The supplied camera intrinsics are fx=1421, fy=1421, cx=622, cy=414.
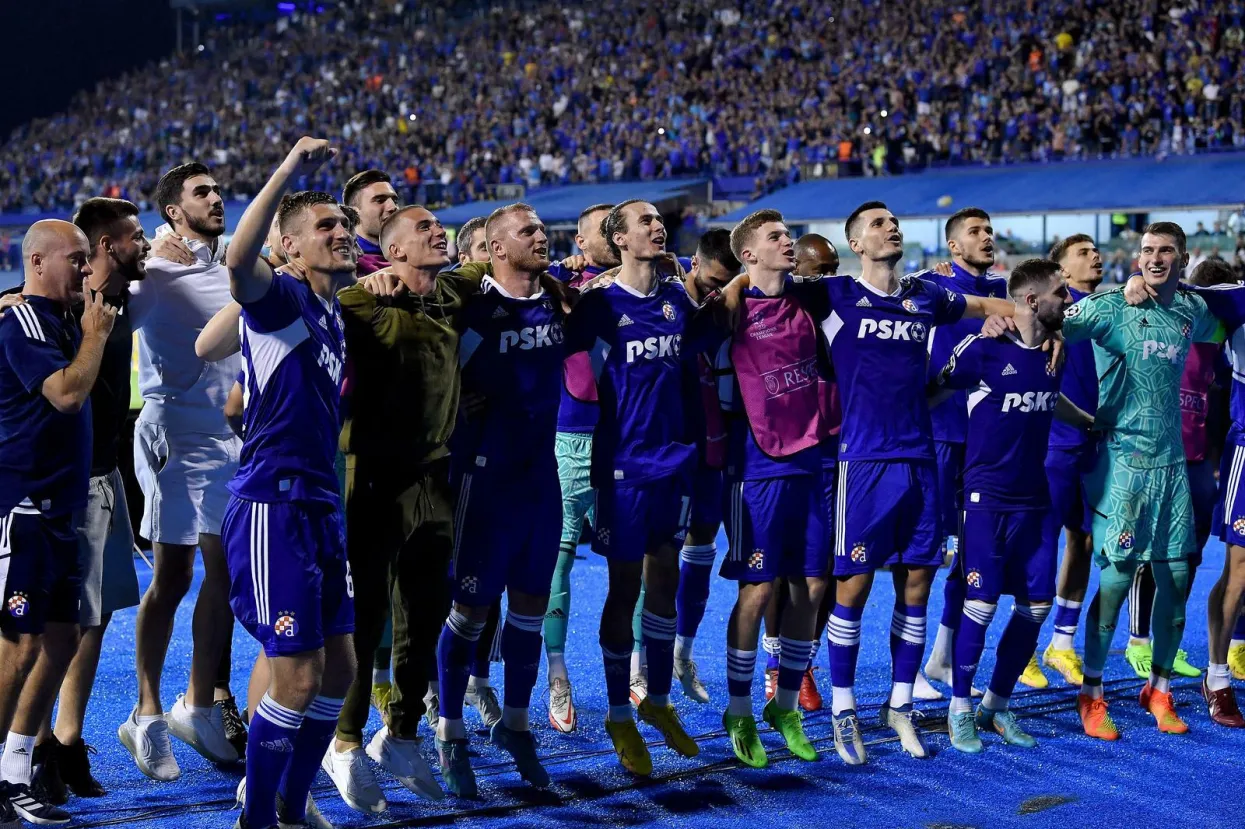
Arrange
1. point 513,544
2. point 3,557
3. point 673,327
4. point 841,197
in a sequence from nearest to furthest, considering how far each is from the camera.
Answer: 1. point 3,557
2. point 513,544
3. point 673,327
4. point 841,197

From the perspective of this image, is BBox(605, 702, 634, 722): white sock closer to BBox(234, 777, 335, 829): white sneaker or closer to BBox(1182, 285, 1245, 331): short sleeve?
BBox(234, 777, 335, 829): white sneaker

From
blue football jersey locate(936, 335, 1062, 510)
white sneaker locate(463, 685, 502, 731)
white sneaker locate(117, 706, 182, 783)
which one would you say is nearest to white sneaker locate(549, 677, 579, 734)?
white sneaker locate(463, 685, 502, 731)

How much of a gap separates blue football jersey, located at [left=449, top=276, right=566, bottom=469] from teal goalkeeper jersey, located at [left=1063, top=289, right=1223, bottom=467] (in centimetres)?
262

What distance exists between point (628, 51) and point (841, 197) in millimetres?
14173

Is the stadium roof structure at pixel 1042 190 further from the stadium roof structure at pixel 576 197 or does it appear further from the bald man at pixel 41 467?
the bald man at pixel 41 467

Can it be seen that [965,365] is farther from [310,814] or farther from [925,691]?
[310,814]

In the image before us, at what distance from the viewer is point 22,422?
4.76m

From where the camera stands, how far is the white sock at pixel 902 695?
6.27 metres

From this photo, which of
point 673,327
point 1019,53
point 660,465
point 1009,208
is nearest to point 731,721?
point 660,465

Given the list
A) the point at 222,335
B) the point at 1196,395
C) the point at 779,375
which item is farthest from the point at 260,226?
the point at 1196,395

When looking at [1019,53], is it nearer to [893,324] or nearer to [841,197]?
[841,197]

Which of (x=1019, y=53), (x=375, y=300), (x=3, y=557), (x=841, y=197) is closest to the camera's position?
(x=3, y=557)

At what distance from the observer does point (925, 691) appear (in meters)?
7.23

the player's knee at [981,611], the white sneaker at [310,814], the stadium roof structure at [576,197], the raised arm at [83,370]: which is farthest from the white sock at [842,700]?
the stadium roof structure at [576,197]
